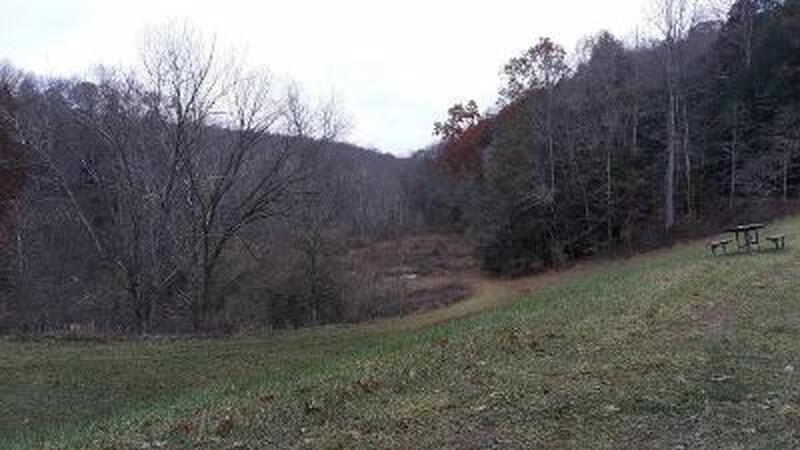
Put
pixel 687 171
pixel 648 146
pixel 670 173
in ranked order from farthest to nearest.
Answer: pixel 648 146 < pixel 687 171 < pixel 670 173

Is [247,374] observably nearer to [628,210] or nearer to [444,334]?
[444,334]

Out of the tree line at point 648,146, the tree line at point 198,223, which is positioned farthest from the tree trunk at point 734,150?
the tree line at point 198,223

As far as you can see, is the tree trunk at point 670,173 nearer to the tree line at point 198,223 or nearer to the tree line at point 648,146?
the tree line at point 648,146

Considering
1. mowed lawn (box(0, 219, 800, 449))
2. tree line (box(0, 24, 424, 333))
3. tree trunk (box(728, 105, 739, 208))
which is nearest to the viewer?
mowed lawn (box(0, 219, 800, 449))

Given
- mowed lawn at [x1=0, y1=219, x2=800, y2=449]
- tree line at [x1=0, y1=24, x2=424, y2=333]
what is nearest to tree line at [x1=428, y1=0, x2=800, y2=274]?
tree line at [x1=0, y1=24, x2=424, y2=333]

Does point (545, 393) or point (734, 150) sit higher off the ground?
point (734, 150)

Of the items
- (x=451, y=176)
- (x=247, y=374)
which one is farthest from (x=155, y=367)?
(x=451, y=176)

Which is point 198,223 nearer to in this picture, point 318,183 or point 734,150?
point 318,183

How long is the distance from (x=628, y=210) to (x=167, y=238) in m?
24.3

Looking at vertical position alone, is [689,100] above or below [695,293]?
above

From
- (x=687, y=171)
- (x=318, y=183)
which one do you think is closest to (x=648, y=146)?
(x=687, y=171)

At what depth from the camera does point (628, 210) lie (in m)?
47.2

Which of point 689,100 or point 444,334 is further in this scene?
point 689,100

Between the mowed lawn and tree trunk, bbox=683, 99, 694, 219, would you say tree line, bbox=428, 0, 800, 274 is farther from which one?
the mowed lawn
